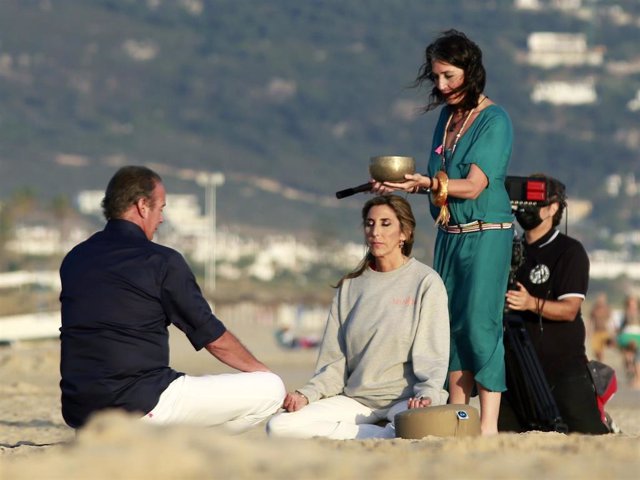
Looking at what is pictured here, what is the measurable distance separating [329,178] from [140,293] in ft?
402

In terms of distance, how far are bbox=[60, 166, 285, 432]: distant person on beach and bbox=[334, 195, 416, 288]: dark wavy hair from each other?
829 millimetres

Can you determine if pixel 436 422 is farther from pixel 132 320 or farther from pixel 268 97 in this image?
pixel 268 97

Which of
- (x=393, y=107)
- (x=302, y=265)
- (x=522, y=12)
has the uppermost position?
(x=522, y=12)

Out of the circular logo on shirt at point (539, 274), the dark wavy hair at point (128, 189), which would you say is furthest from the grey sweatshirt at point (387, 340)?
the dark wavy hair at point (128, 189)

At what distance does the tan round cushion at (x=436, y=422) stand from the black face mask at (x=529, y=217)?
4.72ft

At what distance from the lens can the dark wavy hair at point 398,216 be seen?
6.56 meters

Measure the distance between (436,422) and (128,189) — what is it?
1.34m

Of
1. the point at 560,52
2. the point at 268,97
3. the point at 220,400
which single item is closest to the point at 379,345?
the point at 220,400

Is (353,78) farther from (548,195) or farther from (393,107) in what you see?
(548,195)

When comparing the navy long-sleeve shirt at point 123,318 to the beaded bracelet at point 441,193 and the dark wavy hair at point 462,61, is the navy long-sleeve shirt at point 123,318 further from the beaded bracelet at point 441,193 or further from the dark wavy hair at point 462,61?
the dark wavy hair at point 462,61

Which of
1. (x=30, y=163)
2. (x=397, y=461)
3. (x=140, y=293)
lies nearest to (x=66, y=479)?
(x=397, y=461)

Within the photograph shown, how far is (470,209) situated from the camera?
6492 millimetres

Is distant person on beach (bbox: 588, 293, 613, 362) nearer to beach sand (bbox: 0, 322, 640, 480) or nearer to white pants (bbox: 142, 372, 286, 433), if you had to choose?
white pants (bbox: 142, 372, 286, 433)

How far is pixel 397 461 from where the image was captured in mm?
4641
